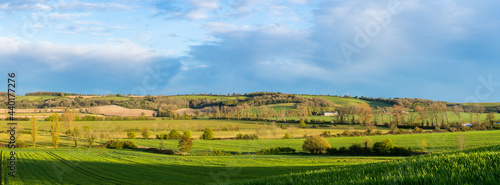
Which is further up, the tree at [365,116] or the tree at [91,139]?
the tree at [365,116]

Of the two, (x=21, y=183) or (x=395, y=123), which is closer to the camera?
(x=21, y=183)

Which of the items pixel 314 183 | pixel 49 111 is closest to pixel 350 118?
pixel 314 183

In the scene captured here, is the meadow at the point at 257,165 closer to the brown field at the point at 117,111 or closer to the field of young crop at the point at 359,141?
the field of young crop at the point at 359,141

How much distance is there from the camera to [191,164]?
5216cm

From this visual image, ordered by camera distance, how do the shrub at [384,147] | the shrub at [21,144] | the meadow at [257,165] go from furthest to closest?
the shrub at [21,144] → the shrub at [384,147] → the meadow at [257,165]

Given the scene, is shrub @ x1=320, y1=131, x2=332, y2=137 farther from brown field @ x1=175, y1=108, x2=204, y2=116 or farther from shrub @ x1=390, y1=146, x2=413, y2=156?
brown field @ x1=175, y1=108, x2=204, y2=116

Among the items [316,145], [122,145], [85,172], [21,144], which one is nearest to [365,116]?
[316,145]

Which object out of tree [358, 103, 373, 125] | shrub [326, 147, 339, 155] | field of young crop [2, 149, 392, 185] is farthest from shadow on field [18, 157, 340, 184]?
tree [358, 103, 373, 125]

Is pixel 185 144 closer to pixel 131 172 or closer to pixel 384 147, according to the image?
pixel 131 172

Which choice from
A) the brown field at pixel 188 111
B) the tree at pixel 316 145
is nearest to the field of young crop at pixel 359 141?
the tree at pixel 316 145

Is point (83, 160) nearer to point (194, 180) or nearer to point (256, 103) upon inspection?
point (194, 180)

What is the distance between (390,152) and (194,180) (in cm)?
4180

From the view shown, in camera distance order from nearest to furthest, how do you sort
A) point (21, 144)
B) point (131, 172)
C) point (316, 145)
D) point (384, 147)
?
point (131, 172) → point (384, 147) → point (316, 145) → point (21, 144)

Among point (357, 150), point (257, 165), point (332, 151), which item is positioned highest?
point (357, 150)
